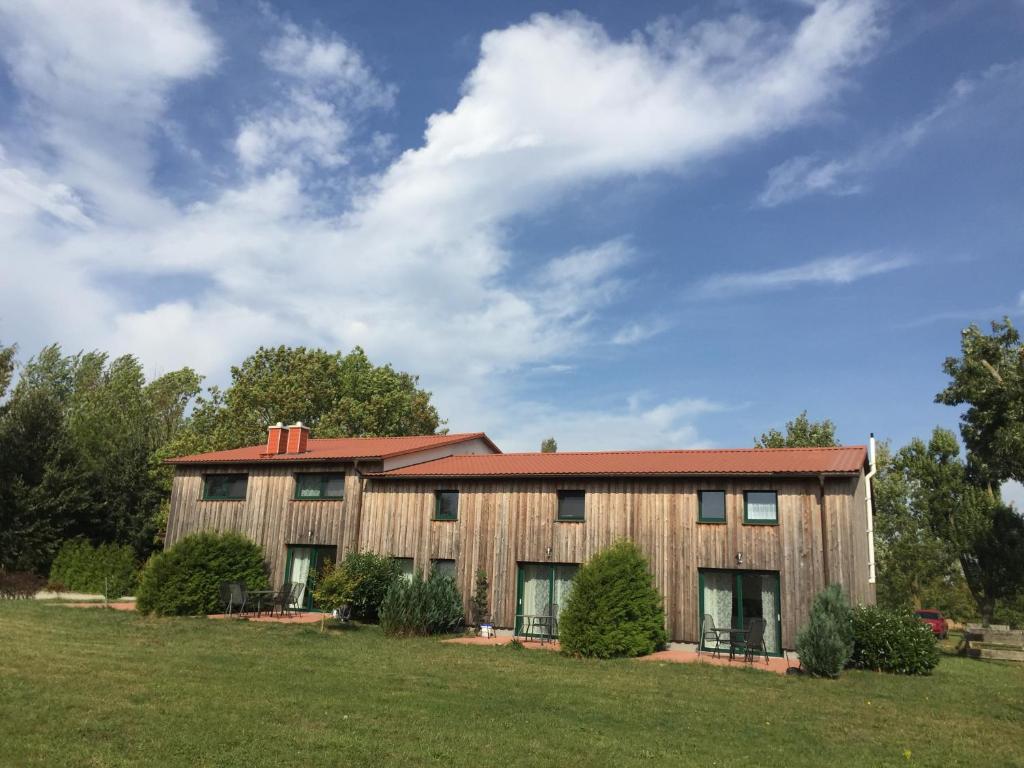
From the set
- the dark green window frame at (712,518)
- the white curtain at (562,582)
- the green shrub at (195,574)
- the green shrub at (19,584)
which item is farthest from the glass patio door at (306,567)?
the dark green window frame at (712,518)

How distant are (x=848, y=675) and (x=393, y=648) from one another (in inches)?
363

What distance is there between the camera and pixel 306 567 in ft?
77.3

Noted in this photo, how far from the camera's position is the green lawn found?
7.57m

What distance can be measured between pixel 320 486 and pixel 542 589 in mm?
8199

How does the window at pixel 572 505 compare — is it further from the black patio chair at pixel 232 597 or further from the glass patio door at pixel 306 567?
the black patio chair at pixel 232 597

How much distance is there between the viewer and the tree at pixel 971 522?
29.5m

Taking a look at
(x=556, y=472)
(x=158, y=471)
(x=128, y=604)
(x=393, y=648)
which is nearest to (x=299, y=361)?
(x=158, y=471)

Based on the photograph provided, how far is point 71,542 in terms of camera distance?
1140 inches

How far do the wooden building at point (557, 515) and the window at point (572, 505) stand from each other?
3 centimetres

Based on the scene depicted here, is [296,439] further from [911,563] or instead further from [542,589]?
[911,563]

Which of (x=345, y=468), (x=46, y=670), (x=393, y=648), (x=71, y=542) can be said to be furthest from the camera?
(x=71, y=542)

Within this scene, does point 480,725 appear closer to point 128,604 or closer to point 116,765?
point 116,765

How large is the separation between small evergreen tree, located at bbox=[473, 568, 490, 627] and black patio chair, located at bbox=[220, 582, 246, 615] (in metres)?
6.59

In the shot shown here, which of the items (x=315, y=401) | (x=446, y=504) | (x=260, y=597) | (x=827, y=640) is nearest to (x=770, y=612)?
(x=827, y=640)
